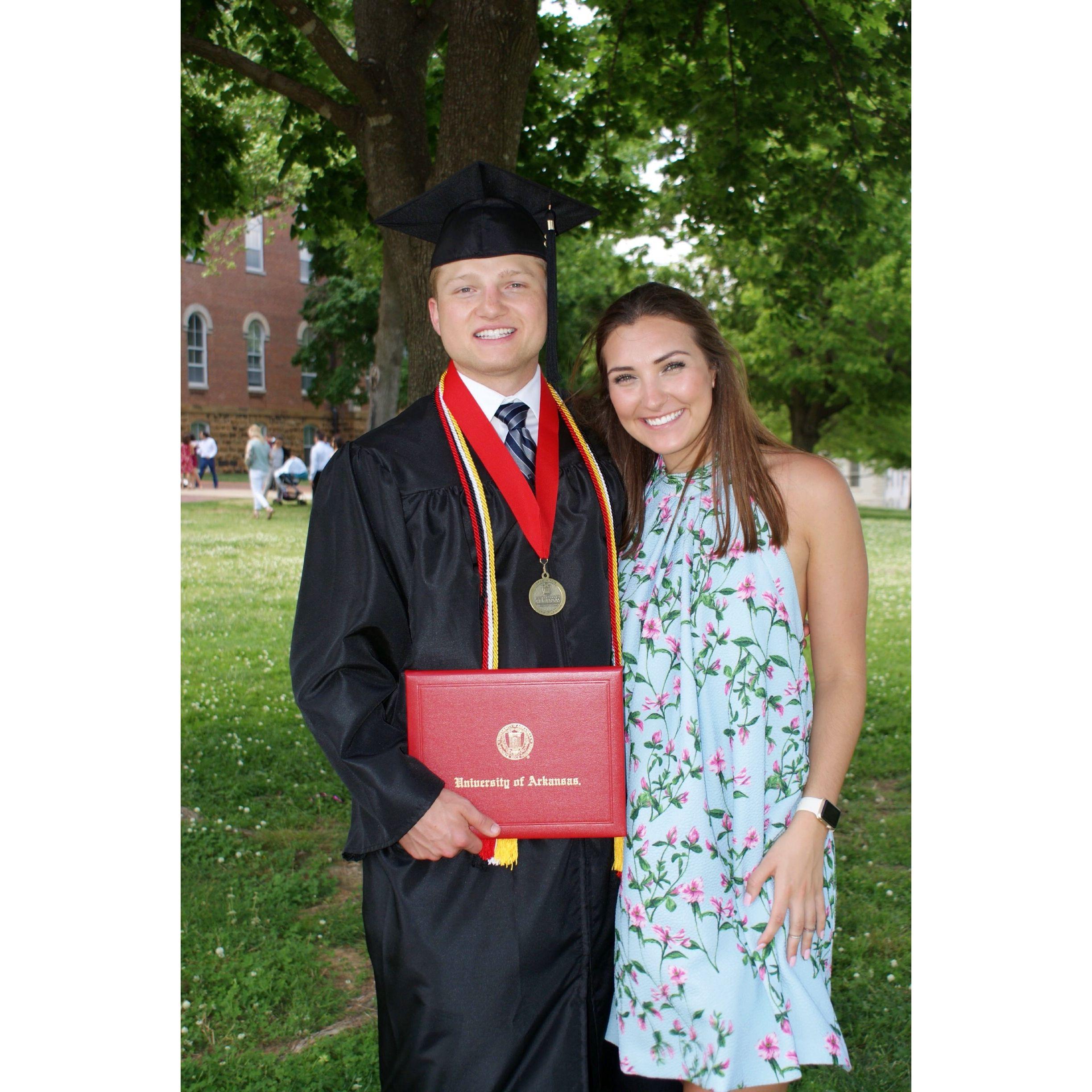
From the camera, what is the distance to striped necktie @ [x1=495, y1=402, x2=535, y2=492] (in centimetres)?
247

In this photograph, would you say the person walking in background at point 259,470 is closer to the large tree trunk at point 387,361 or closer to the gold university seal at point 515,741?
the large tree trunk at point 387,361

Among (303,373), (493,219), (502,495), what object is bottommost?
(502,495)

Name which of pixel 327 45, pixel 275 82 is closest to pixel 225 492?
pixel 275 82

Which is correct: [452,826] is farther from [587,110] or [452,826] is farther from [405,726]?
→ [587,110]

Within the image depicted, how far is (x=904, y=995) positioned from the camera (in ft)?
12.4

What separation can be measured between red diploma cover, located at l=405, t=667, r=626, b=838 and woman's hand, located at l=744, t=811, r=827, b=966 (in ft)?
1.06

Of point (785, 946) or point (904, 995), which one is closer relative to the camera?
point (785, 946)

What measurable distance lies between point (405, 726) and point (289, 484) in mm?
22682

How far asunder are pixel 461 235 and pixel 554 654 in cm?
105

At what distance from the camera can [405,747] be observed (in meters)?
2.24

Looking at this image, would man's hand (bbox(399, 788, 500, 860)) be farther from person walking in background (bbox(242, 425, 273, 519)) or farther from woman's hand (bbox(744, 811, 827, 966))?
person walking in background (bbox(242, 425, 273, 519))

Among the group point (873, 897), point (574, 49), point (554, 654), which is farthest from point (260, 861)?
point (574, 49)

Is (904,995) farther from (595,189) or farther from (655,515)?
(595,189)

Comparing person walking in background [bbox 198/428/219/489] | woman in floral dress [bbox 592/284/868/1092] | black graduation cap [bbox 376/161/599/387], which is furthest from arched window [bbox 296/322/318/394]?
woman in floral dress [bbox 592/284/868/1092]
